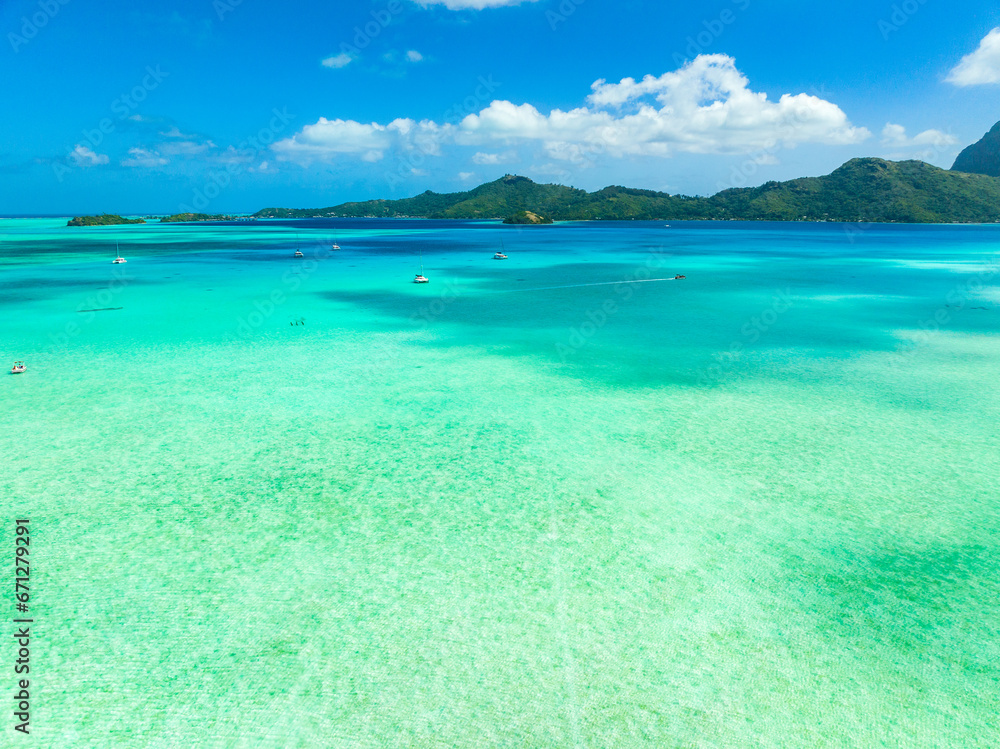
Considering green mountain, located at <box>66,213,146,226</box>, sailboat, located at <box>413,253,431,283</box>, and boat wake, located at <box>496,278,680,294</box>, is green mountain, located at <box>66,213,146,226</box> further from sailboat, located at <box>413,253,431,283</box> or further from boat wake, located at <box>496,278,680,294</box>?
boat wake, located at <box>496,278,680,294</box>

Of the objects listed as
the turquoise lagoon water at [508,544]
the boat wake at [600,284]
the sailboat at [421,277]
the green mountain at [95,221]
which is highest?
the green mountain at [95,221]

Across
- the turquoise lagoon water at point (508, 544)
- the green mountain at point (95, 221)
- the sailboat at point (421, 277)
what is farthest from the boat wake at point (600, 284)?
the green mountain at point (95, 221)

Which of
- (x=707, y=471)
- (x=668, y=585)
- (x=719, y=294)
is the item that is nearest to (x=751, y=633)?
(x=668, y=585)

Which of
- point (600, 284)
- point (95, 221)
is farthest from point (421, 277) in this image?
point (95, 221)

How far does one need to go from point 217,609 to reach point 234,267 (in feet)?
198

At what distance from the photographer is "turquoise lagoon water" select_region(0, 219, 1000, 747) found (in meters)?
7.10

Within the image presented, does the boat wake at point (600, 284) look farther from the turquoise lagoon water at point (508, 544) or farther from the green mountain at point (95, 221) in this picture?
the green mountain at point (95, 221)

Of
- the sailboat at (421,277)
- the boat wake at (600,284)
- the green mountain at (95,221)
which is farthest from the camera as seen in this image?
the green mountain at (95,221)

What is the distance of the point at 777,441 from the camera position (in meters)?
14.9

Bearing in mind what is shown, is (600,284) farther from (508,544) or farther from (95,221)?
(95,221)

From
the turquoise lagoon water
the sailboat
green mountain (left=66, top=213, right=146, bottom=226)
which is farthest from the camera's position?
green mountain (left=66, top=213, right=146, bottom=226)

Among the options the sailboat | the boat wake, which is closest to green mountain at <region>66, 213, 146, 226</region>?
the sailboat

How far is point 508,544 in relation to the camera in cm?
1062

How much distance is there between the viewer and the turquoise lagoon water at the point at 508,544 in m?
7.10
